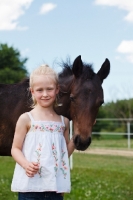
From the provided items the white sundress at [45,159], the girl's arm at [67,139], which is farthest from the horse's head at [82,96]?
the white sundress at [45,159]

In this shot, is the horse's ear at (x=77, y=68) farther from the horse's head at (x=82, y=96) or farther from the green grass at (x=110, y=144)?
the green grass at (x=110, y=144)

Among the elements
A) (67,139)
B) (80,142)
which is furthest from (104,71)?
(67,139)

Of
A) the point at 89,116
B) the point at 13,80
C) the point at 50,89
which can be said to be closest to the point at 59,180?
the point at 50,89

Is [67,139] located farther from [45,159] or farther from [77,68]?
[77,68]

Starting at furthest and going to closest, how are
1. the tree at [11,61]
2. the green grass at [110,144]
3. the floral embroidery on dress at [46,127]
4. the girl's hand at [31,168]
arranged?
the tree at [11,61], the green grass at [110,144], the floral embroidery on dress at [46,127], the girl's hand at [31,168]

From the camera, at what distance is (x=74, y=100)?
3738mm

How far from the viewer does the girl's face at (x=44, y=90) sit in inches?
105

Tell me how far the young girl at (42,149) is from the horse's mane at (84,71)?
1154mm

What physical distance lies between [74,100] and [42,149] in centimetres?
120

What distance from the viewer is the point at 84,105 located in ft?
11.7

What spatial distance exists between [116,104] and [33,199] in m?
33.6

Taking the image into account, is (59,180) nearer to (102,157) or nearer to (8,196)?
(8,196)

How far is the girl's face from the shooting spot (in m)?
2.66

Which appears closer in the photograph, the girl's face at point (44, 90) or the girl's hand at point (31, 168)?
the girl's hand at point (31, 168)
